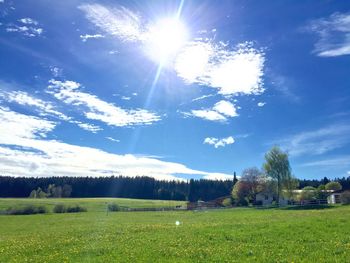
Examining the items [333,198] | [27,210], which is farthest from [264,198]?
[27,210]

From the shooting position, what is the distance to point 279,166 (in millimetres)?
107312

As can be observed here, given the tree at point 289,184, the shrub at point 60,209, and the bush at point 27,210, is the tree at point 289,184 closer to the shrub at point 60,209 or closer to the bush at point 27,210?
the shrub at point 60,209

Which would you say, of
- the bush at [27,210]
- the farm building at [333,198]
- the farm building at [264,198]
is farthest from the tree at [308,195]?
the bush at [27,210]

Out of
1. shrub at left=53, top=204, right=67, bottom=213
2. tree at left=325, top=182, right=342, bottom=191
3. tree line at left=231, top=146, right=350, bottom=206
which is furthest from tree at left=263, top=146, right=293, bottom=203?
shrub at left=53, top=204, right=67, bottom=213

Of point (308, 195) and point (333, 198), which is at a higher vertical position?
point (308, 195)

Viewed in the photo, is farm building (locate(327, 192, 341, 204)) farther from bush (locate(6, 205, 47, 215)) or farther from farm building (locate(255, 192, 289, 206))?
bush (locate(6, 205, 47, 215))

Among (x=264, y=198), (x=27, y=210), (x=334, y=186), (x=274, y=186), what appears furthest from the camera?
(x=334, y=186)

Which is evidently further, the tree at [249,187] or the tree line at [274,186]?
the tree at [249,187]

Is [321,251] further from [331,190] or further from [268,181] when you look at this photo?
[331,190]

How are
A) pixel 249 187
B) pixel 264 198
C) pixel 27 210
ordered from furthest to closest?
pixel 249 187, pixel 264 198, pixel 27 210

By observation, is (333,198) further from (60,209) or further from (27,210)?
(27,210)

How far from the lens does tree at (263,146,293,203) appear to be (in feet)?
351

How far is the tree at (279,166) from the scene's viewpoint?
107 meters

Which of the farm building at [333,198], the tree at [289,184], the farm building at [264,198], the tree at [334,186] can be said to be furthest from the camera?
the tree at [334,186]
